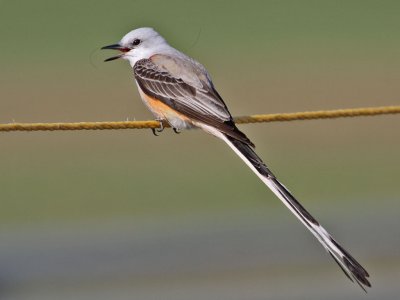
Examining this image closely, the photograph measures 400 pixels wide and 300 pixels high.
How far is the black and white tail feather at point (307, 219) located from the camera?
217 inches

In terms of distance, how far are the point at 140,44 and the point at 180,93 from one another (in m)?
0.84

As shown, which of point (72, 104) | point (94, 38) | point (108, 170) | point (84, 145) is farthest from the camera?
point (94, 38)

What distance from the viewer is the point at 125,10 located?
23844 mm

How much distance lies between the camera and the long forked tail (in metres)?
5.51

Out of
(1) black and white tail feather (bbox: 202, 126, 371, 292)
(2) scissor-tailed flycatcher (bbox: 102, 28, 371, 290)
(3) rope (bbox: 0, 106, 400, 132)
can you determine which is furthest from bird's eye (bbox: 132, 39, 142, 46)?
(3) rope (bbox: 0, 106, 400, 132)

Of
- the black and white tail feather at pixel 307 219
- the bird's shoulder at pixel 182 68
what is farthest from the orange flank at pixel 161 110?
the black and white tail feather at pixel 307 219

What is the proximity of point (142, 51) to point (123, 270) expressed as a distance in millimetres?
4549

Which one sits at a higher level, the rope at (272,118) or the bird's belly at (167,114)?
the bird's belly at (167,114)

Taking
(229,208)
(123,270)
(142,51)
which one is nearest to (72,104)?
(229,208)

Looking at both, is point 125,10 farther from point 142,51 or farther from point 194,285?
point 142,51

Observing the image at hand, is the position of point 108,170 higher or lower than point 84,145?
lower

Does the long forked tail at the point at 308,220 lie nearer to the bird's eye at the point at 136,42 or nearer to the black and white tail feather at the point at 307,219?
the black and white tail feather at the point at 307,219

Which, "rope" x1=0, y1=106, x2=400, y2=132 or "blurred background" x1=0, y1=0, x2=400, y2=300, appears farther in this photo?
"blurred background" x1=0, y1=0, x2=400, y2=300

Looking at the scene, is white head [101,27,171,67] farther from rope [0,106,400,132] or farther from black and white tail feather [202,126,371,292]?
rope [0,106,400,132]
